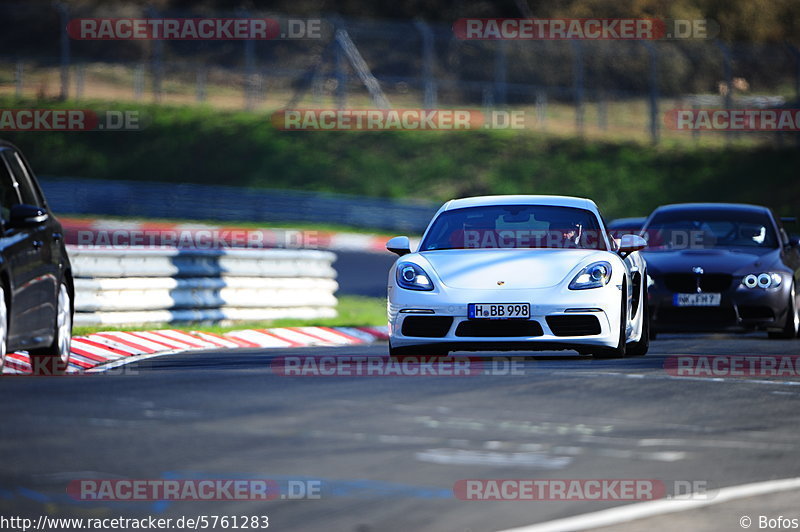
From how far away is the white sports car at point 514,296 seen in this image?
38.5ft

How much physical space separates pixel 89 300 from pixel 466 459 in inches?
377

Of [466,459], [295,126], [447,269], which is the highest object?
[295,126]

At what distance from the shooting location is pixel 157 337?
49.6 ft

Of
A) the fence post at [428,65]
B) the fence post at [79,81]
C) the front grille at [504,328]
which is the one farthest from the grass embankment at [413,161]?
the front grille at [504,328]

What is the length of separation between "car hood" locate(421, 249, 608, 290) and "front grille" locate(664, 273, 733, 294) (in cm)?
371

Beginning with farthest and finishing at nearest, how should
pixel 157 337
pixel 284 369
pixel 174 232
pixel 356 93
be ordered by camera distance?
pixel 356 93 < pixel 174 232 < pixel 157 337 < pixel 284 369

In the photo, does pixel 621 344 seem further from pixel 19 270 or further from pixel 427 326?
pixel 19 270

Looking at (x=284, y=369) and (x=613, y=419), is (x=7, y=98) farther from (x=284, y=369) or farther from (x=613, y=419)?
(x=613, y=419)

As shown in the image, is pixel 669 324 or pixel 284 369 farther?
pixel 669 324

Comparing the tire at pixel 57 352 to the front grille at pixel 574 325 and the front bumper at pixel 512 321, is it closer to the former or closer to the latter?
the front bumper at pixel 512 321

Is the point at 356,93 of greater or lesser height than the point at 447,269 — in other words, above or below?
above

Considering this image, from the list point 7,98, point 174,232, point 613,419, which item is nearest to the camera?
point 613,419

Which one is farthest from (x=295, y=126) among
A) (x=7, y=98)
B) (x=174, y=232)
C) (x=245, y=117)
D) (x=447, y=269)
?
(x=447, y=269)

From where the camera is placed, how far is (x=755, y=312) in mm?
15875
